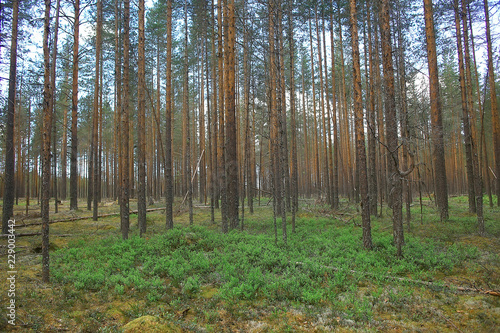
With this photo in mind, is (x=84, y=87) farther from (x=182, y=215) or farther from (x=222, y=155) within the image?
(x=222, y=155)

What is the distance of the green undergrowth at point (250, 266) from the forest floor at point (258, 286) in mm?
30

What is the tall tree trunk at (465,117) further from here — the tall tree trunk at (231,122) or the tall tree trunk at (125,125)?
the tall tree trunk at (125,125)

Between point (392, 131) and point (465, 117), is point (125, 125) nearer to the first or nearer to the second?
point (392, 131)

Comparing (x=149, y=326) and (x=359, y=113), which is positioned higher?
(x=359, y=113)

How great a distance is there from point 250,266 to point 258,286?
1.07 m

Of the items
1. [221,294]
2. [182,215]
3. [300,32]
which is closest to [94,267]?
[221,294]

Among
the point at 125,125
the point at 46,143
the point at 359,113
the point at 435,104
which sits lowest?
the point at 46,143

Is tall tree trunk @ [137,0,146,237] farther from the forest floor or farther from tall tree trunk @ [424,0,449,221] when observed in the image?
tall tree trunk @ [424,0,449,221]

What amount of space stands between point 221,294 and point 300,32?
1960 centimetres

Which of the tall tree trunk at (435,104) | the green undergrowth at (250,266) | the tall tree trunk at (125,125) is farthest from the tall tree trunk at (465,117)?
the tall tree trunk at (125,125)

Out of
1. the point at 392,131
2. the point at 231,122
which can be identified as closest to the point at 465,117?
the point at 392,131

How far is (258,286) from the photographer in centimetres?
556

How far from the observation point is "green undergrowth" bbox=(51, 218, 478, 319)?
534 cm

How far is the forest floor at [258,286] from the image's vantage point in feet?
14.2
